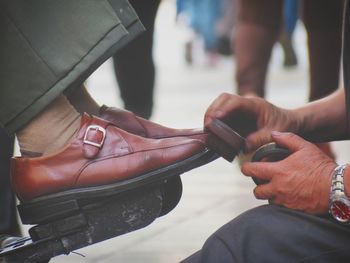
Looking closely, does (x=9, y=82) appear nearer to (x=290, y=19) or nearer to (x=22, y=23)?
(x=22, y=23)

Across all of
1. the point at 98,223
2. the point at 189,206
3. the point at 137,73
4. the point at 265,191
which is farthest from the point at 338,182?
the point at 137,73

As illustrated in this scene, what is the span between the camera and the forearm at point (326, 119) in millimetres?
1597

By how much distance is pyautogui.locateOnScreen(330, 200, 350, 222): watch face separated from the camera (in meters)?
1.21

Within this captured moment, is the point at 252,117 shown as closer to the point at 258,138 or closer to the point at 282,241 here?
the point at 258,138

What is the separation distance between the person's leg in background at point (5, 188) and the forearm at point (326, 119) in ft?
2.28

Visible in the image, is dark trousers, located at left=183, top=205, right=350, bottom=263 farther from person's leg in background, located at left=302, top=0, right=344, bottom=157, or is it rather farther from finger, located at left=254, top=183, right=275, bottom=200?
person's leg in background, located at left=302, top=0, right=344, bottom=157

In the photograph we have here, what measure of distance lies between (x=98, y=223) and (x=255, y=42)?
1.63 metres

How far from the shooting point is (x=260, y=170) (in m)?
1.30

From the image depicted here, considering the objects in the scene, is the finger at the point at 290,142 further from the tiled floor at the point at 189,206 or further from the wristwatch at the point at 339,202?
the tiled floor at the point at 189,206

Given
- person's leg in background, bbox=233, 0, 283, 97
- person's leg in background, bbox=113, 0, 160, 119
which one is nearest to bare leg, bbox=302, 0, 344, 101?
person's leg in background, bbox=233, 0, 283, 97

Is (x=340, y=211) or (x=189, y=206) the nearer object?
(x=340, y=211)

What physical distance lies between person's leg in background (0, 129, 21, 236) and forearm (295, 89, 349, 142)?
2.28ft

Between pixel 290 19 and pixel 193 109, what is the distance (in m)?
1.82

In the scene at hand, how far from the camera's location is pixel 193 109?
17.6 ft
